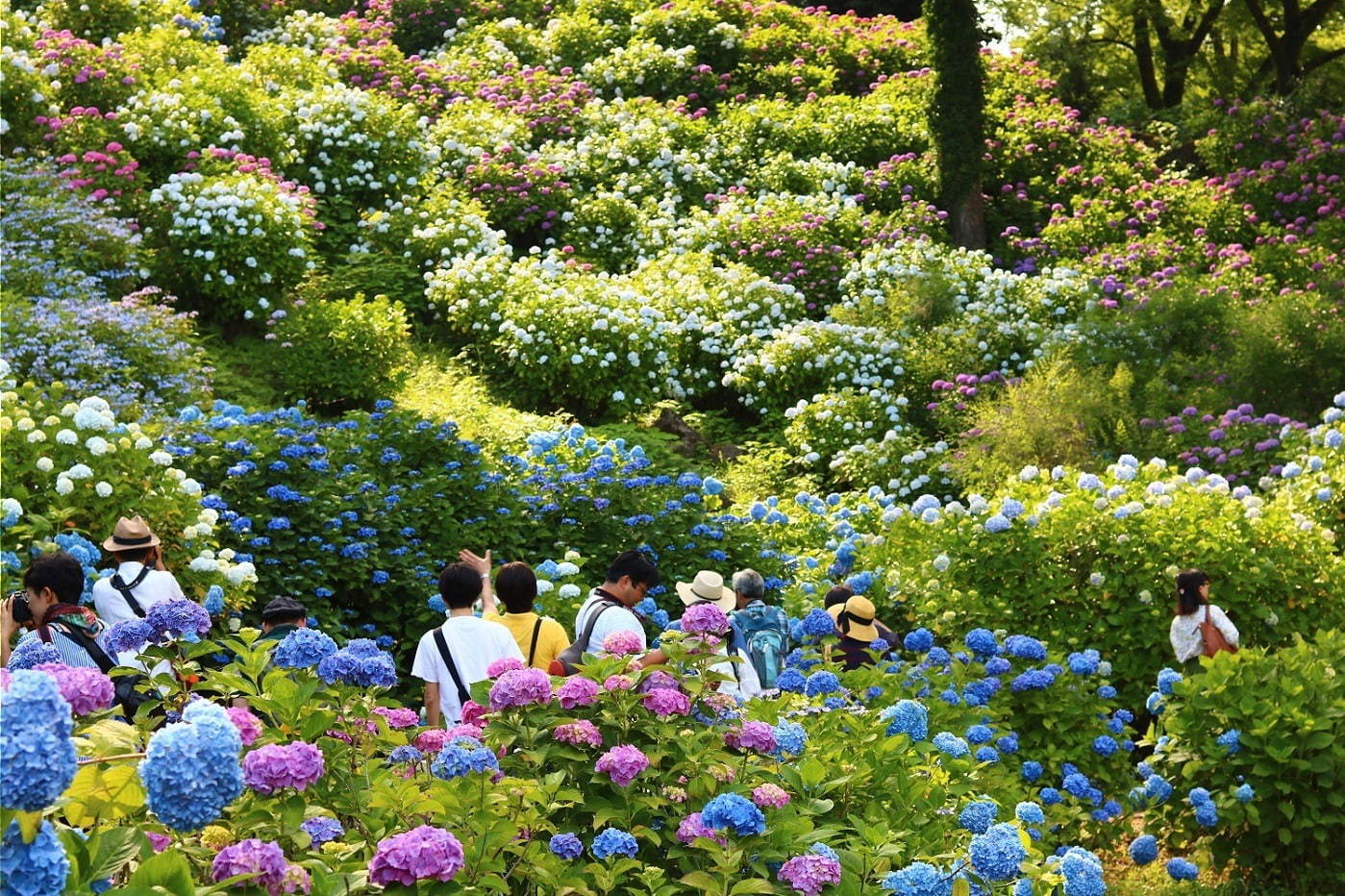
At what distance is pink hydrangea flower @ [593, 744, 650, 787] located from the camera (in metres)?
3.16

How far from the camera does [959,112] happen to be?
15.2m

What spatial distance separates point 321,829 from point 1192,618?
5293mm

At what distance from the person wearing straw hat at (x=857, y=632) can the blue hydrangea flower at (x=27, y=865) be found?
14.9ft

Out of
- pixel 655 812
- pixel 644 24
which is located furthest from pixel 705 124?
pixel 655 812

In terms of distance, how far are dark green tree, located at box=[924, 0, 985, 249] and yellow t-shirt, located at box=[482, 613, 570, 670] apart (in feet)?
35.5

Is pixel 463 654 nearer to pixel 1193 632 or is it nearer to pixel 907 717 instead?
pixel 907 717

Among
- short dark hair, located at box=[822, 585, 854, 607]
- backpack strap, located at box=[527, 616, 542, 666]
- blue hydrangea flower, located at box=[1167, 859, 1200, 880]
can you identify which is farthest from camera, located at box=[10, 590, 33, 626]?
blue hydrangea flower, located at box=[1167, 859, 1200, 880]

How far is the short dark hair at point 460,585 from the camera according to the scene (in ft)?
15.9

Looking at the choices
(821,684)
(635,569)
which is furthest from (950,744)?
(635,569)

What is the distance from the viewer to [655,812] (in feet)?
10.7

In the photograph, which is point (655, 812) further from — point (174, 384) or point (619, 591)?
point (174, 384)

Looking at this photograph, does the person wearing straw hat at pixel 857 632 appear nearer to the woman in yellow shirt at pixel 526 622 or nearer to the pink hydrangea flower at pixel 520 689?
the woman in yellow shirt at pixel 526 622

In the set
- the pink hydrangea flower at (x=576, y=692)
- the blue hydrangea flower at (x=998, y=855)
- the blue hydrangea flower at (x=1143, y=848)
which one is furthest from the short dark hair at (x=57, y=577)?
the blue hydrangea flower at (x=1143, y=848)

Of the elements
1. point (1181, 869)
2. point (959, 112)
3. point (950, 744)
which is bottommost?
point (1181, 869)
